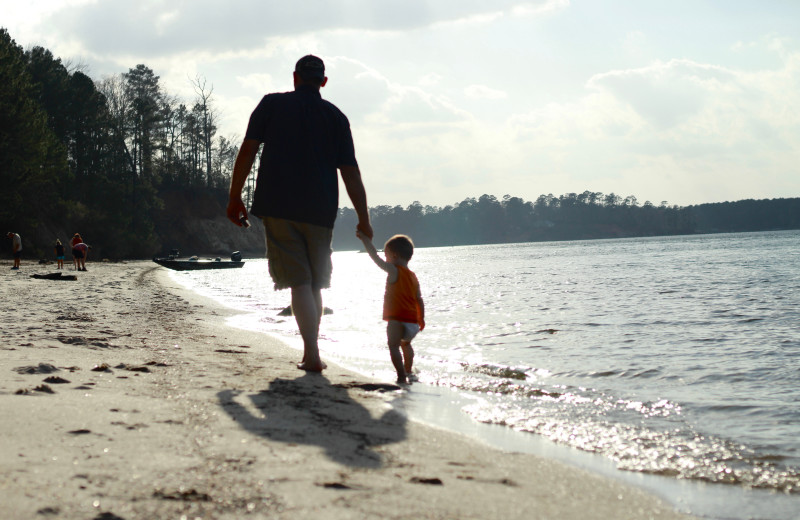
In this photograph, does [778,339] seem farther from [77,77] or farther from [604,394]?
[77,77]

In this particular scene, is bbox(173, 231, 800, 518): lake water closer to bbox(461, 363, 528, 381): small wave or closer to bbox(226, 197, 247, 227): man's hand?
bbox(461, 363, 528, 381): small wave

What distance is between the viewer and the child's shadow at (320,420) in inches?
95.3

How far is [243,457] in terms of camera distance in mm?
2143

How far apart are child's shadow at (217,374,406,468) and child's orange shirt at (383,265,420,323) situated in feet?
3.59

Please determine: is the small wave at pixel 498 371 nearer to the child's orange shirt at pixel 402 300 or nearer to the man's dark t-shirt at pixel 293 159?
the child's orange shirt at pixel 402 300

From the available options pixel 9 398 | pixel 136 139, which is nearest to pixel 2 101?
pixel 136 139

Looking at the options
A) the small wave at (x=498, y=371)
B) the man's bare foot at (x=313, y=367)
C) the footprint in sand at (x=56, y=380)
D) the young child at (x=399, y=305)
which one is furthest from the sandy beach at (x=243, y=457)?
the small wave at (x=498, y=371)

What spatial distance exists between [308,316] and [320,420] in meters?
1.37

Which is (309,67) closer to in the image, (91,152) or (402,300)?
(402,300)

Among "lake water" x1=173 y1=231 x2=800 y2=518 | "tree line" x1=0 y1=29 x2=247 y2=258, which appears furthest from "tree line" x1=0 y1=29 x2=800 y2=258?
"lake water" x1=173 y1=231 x2=800 y2=518

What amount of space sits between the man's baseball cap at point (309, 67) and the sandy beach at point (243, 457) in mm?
2039

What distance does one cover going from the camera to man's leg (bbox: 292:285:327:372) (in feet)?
13.6

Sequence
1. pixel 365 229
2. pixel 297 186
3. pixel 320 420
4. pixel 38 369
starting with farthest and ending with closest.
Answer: pixel 365 229 → pixel 297 186 → pixel 38 369 → pixel 320 420

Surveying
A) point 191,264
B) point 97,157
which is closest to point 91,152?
point 97,157
